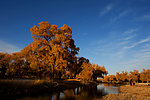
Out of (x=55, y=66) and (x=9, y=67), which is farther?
(x=9, y=67)

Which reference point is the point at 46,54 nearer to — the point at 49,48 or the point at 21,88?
the point at 49,48

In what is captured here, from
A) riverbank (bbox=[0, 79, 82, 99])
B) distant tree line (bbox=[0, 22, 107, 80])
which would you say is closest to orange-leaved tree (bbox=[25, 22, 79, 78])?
distant tree line (bbox=[0, 22, 107, 80])

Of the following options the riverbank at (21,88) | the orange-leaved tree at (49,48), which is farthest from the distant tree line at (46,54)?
the riverbank at (21,88)

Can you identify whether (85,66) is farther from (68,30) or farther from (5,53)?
(5,53)

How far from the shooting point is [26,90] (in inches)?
582

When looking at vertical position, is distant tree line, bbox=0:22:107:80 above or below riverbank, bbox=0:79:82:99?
above

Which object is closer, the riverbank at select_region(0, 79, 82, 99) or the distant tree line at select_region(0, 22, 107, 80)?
the riverbank at select_region(0, 79, 82, 99)

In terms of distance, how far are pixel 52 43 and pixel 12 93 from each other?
1584 cm

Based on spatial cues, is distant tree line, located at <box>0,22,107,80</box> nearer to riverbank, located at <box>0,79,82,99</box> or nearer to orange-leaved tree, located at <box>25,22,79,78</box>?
orange-leaved tree, located at <box>25,22,79,78</box>

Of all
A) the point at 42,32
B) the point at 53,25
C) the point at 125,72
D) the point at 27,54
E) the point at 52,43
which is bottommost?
the point at 125,72

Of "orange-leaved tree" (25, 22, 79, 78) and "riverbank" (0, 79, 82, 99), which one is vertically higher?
"orange-leaved tree" (25, 22, 79, 78)

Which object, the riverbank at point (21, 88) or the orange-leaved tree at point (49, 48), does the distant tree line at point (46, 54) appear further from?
the riverbank at point (21, 88)

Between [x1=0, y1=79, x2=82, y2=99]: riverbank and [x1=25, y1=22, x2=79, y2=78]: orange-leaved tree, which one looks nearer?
[x1=0, y1=79, x2=82, y2=99]: riverbank

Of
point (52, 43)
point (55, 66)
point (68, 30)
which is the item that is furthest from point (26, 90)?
point (68, 30)
